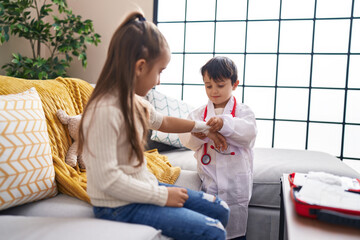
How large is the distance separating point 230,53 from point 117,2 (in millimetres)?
1285

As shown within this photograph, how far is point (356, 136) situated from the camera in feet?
9.22

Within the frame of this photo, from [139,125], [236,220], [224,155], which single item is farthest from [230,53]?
[139,125]

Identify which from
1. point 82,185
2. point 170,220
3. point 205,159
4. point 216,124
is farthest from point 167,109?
point 170,220

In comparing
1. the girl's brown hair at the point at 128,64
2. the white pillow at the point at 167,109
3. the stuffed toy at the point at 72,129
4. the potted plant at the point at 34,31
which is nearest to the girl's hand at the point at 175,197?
the girl's brown hair at the point at 128,64

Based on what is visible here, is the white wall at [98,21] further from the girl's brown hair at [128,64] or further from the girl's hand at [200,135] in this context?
the girl's brown hair at [128,64]

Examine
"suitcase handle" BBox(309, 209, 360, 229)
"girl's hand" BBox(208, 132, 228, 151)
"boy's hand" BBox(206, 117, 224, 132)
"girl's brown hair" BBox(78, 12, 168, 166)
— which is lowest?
"suitcase handle" BBox(309, 209, 360, 229)

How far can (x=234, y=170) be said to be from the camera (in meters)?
1.51

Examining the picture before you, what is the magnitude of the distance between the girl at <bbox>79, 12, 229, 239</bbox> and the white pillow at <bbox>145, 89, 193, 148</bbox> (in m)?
1.10

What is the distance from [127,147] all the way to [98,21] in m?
2.57

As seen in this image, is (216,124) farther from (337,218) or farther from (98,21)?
(98,21)

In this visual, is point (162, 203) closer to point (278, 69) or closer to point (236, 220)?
point (236, 220)

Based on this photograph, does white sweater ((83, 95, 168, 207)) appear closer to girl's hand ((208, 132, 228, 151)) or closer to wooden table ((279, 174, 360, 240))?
wooden table ((279, 174, 360, 240))

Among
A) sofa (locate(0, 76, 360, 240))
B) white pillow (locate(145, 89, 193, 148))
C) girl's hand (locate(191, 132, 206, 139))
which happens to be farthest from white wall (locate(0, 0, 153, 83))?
girl's hand (locate(191, 132, 206, 139))

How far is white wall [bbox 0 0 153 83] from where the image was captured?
9.84 ft
